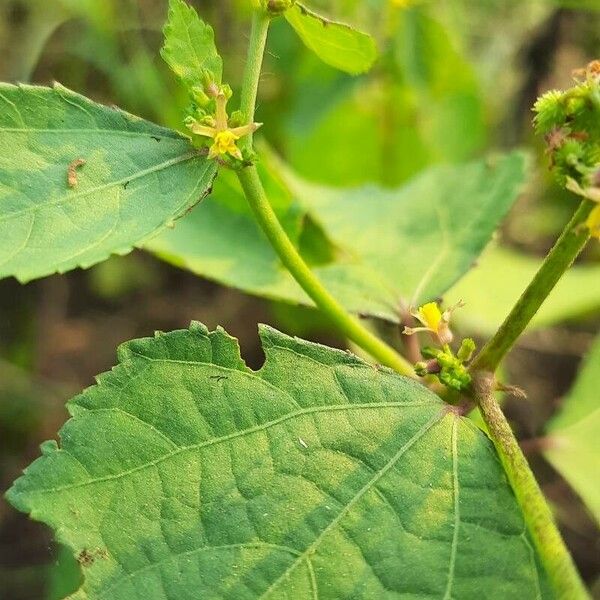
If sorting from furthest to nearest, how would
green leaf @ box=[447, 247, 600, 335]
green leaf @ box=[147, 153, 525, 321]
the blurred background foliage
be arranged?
the blurred background foliage, green leaf @ box=[447, 247, 600, 335], green leaf @ box=[147, 153, 525, 321]

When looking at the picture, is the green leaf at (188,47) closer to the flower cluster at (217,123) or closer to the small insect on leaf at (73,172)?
the flower cluster at (217,123)

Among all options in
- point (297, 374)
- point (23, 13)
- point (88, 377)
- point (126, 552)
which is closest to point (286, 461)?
point (297, 374)

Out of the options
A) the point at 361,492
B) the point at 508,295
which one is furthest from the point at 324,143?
the point at 361,492

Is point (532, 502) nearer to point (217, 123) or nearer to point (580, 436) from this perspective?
point (217, 123)

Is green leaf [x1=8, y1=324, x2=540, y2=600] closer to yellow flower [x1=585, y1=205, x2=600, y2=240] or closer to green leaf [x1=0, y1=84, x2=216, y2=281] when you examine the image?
green leaf [x1=0, y1=84, x2=216, y2=281]

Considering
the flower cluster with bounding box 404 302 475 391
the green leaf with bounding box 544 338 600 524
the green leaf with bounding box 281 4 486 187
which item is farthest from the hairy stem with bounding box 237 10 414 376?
the green leaf with bounding box 281 4 486 187

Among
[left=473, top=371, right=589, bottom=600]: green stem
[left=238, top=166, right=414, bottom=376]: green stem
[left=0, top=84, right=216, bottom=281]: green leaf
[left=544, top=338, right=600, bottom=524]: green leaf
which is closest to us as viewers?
[left=473, top=371, right=589, bottom=600]: green stem

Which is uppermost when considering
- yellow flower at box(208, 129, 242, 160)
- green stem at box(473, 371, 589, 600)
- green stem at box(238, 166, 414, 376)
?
yellow flower at box(208, 129, 242, 160)

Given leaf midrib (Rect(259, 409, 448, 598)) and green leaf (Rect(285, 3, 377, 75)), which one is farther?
green leaf (Rect(285, 3, 377, 75))
